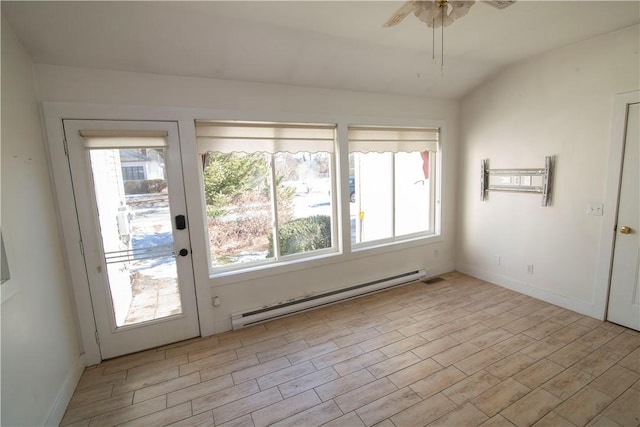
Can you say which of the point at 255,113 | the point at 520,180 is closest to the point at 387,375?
the point at 255,113

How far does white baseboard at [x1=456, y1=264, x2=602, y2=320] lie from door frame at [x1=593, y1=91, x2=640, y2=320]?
0.10 metres

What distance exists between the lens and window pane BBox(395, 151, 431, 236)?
3979 millimetres

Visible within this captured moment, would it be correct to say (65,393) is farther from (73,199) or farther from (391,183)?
(391,183)

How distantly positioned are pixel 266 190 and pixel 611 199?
10.9 feet

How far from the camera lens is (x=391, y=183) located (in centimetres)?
390

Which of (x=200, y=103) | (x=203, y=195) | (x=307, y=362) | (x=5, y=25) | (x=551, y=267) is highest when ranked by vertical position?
(x=5, y=25)

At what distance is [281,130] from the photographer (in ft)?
9.88

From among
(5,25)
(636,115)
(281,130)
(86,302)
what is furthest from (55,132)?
(636,115)

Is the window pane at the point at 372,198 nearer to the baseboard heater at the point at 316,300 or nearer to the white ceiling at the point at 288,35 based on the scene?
the baseboard heater at the point at 316,300

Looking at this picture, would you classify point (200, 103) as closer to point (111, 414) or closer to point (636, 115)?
point (111, 414)

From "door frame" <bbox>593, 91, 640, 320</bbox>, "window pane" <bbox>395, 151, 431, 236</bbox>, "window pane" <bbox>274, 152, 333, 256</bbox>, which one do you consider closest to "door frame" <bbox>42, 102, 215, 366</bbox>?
"window pane" <bbox>274, 152, 333, 256</bbox>

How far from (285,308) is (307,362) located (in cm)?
81

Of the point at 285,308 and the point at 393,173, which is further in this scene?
the point at 393,173

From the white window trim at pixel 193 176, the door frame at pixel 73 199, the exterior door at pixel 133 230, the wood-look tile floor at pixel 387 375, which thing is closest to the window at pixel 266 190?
the white window trim at pixel 193 176
